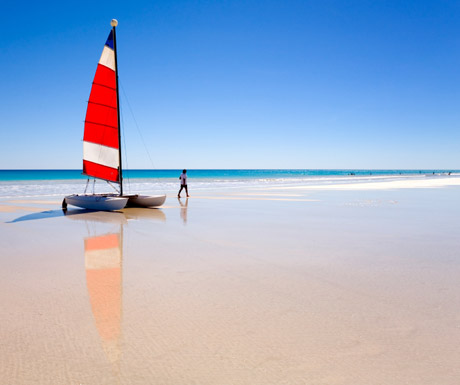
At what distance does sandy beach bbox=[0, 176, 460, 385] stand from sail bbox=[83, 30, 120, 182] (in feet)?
26.8

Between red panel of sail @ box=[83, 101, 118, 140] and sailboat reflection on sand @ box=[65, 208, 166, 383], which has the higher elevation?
red panel of sail @ box=[83, 101, 118, 140]

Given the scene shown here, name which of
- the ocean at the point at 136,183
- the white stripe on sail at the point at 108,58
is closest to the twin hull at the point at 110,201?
the white stripe on sail at the point at 108,58

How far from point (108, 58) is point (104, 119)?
2.93 meters

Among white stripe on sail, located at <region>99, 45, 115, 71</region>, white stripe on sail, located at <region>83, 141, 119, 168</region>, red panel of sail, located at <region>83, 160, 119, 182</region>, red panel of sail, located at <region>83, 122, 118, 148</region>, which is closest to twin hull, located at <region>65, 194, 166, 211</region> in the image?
red panel of sail, located at <region>83, 160, 119, 182</region>

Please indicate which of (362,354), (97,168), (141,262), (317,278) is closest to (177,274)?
(141,262)

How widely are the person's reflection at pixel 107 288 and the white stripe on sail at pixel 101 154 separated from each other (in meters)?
8.52

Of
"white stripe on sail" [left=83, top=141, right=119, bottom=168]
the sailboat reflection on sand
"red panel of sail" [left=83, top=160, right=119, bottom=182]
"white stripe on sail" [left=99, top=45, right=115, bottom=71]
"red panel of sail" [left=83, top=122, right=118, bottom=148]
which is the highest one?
"white stripe on sail" [left=99, top=45, right=115, bottom=71]

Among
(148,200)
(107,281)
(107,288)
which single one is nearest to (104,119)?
(148,200)

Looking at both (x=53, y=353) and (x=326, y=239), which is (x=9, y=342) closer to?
(x=53, y=353)

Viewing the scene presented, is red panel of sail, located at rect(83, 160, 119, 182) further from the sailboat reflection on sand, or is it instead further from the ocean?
the ocean

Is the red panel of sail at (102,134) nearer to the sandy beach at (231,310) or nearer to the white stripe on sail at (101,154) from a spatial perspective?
the white stripe on sail at (101,154)

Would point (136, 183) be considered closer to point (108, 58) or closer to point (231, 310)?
point (108, 58)

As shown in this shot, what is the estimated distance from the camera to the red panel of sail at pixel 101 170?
17500 mm

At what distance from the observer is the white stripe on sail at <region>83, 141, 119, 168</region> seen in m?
17.3
